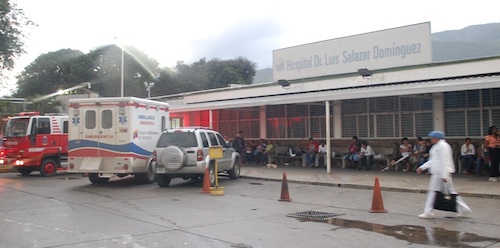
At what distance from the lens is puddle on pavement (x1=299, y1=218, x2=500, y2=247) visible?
7172 millimetres

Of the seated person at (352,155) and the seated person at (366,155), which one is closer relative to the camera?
the seated person at (366,155)

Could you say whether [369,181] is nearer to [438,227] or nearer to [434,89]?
[434,89]

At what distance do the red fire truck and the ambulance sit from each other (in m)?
3.66

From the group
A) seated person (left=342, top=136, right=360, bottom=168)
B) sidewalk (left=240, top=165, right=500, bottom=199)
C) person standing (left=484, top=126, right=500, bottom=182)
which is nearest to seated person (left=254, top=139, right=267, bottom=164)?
sidewalk (left=240, top=165, right=500, bottom=199)

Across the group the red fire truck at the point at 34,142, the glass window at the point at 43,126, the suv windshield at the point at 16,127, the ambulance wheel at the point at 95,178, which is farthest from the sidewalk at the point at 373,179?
the suv windshield at the point at 16,127

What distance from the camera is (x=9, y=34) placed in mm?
17953

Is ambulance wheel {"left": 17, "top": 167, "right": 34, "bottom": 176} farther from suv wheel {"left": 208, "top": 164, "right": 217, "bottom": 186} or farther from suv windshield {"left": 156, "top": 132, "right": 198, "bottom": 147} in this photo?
suv wheel {"left": 208, "top": 164, "right": 217, "bottom": 186}

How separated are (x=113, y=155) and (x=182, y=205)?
4684 mm

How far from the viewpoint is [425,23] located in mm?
18500

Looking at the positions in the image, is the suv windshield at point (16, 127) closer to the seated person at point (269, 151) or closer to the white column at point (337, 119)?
the seated person at point (269, 151)

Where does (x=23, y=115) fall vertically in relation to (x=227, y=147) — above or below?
above

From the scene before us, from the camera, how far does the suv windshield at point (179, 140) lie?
14.5 meters

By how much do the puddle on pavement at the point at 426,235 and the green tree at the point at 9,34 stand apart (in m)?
14.9

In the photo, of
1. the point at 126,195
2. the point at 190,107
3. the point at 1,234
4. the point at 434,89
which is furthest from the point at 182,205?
the point at 190,107
